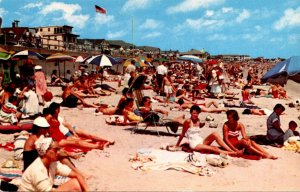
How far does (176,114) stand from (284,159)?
5530 millimetres

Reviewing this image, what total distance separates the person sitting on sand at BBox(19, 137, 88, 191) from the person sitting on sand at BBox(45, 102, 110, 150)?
2.08 metres

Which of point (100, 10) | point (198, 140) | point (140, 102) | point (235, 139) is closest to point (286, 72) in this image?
point (235, 139)

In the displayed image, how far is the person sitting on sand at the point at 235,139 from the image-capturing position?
6.95m

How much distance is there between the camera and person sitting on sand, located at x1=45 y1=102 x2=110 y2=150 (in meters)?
6.75

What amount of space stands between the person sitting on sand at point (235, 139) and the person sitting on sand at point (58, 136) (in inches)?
92.2

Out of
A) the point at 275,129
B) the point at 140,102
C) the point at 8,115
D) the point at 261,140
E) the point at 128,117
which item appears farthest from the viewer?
the point at 140,102

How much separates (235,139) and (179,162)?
1351 millimetres

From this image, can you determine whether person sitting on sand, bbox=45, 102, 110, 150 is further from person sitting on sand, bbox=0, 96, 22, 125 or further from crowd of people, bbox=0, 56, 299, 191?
person sitting on sand, bbox=0, 96, 22, 125

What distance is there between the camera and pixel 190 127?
710 cm

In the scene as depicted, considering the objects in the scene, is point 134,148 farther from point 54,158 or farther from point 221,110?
point 221,110

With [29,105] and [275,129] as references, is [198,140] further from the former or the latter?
[29,105]

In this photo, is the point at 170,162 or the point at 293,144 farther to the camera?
the point at 293,144

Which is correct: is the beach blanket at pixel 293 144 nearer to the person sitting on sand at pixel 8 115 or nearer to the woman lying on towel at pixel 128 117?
the woman lying on towel at pixel 128 117

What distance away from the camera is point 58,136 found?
6.93 meters
